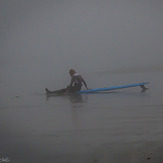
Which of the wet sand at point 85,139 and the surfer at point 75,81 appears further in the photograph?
the surfer at point 75,81

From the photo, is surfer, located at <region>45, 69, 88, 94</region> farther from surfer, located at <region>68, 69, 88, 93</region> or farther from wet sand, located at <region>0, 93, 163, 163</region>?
wet sand, located at <region>0, 93, 163, 163</region>

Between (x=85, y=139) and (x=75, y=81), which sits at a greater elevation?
(x=75, y=81)

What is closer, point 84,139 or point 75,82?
point 84,139

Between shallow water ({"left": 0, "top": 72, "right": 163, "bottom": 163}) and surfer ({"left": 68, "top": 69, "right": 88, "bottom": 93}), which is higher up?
surfer ({"left": 68, "top": 69, "right": 88, "bottom": 93})

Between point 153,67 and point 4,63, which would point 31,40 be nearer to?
point 4,63

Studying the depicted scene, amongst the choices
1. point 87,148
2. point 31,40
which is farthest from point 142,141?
Answer: point 31,40

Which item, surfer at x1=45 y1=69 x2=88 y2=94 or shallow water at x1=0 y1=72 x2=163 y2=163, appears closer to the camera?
shallow water at x1=0 y1=72 x2=163 y2=163

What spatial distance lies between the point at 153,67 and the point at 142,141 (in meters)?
8.59

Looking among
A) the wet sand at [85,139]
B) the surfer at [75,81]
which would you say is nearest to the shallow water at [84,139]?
the wet sand at [85,139]

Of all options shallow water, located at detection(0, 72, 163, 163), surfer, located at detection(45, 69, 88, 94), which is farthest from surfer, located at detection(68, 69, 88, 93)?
shallow water, located at detection(0, 72, 163, 163)

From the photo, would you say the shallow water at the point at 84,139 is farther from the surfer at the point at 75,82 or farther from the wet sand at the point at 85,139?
the surfer at the point at 75,82

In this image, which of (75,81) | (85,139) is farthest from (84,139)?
(75,81)

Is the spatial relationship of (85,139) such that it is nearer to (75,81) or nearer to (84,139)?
(84,139)

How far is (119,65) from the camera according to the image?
Answer: 9.89m
